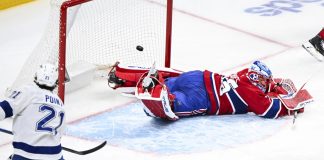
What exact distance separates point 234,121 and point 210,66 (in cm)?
95

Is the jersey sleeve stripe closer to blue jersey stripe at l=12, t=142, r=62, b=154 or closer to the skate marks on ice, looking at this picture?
the skate marks on ice

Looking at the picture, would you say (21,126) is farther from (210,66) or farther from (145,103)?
(210,66)

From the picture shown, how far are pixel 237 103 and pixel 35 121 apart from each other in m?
1.48

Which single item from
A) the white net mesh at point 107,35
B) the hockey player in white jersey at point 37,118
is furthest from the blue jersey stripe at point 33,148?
the white net mesh at point 107,35

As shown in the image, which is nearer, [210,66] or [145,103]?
[145,103]

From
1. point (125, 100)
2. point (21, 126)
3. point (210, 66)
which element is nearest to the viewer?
point (21, 126)

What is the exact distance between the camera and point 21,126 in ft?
12.8

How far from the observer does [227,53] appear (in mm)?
6242

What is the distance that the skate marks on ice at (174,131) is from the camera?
4820 millimetres

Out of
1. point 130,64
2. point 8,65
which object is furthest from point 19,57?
point 130,64

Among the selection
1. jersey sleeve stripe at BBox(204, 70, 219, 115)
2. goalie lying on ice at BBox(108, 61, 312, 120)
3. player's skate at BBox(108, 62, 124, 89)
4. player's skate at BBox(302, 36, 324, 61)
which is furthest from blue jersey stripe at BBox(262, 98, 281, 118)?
player's skate at BBox(302, 36, 324, 61)

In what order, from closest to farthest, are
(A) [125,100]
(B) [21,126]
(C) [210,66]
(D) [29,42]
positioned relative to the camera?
1. (B) [21,126]
2. (A) [125,100]
3. (C) [210,66]
4. (D) [29,42]

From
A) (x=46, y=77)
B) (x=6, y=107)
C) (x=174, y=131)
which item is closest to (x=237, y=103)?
(x=174, y=131)

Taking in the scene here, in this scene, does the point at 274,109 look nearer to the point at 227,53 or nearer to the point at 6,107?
the point at 227,53
